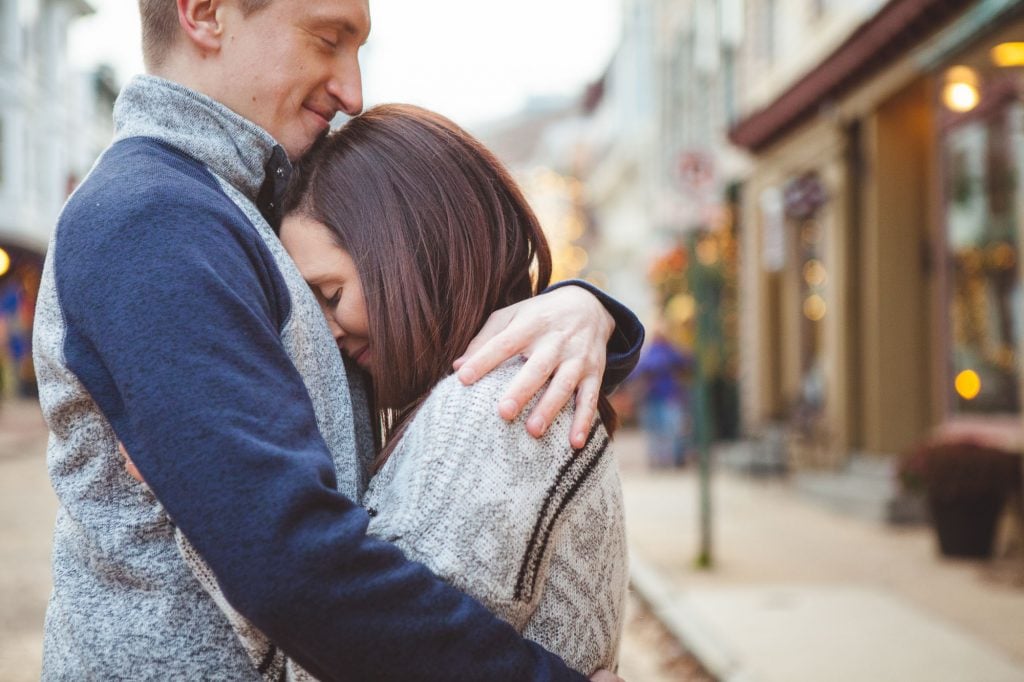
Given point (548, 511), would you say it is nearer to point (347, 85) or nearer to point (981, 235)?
point (347, 85)

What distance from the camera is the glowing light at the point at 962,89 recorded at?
9.57 meters

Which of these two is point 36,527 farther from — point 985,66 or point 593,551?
point 593,551

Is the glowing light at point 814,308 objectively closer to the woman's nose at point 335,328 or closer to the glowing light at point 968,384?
the glowing light at point 968,384

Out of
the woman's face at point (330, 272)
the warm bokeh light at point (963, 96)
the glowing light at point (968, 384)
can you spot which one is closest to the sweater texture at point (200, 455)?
the woman's face at point (330, 272)

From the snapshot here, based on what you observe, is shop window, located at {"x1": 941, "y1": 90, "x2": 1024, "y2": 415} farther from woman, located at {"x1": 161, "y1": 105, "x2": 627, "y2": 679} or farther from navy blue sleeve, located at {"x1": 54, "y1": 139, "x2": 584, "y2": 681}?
navy blue sleeve, located at {"x1": 54, "y1": 139, "x2": 584, "y2": 681}

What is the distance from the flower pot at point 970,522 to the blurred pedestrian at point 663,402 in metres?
7.56

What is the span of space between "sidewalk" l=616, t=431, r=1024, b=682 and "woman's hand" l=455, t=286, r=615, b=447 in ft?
14.4

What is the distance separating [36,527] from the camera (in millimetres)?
10805

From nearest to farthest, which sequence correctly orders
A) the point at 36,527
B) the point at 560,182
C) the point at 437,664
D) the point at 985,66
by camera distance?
the point at 437,664 → the point at 985,66 → the point at 36,527 → the point at 560,182

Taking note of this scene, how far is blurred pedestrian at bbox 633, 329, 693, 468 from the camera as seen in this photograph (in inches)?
653

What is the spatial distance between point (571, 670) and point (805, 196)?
1411 cm

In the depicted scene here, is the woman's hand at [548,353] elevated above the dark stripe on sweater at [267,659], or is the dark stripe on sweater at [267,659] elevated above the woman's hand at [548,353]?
the woman's hand at [548,353]

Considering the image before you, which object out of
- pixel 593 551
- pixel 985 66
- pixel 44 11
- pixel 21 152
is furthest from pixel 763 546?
pixel 44 11

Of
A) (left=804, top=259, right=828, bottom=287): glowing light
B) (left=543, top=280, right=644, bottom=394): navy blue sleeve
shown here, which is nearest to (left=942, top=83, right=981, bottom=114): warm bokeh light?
(left=804, top=259, right=828, bottom=287): glowing light
